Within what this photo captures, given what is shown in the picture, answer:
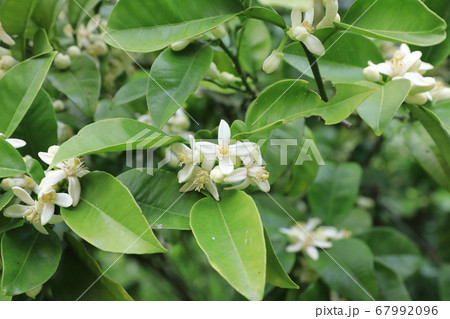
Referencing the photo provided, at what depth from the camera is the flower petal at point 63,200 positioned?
2.73ft

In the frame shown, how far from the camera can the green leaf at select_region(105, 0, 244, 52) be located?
34.2 inches

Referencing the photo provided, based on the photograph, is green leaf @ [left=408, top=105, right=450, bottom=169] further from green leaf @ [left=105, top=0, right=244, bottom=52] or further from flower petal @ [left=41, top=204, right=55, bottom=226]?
flower petal @ [left=41, top=204, right=55, bottom=226]

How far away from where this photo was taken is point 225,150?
2.72 ft

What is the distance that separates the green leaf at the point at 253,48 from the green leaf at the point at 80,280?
25.5 inches

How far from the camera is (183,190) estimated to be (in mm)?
873

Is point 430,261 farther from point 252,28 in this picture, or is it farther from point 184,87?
point 184,87

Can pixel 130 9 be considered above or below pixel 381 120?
above

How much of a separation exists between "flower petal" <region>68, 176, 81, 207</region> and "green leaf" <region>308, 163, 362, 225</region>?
92 centimetres

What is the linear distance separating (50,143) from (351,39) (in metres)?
0.70

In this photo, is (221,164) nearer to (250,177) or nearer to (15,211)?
(250,177)

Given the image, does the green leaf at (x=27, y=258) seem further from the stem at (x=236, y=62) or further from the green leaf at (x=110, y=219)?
the stem at (x=236, y=62)

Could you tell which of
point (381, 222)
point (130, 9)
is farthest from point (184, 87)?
point (381, 222)

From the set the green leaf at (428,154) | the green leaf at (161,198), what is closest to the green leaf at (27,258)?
the green leaf at (161,198)

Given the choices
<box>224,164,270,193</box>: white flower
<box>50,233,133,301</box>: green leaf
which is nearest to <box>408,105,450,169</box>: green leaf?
<box>224,164,270,193</box>: white flower
